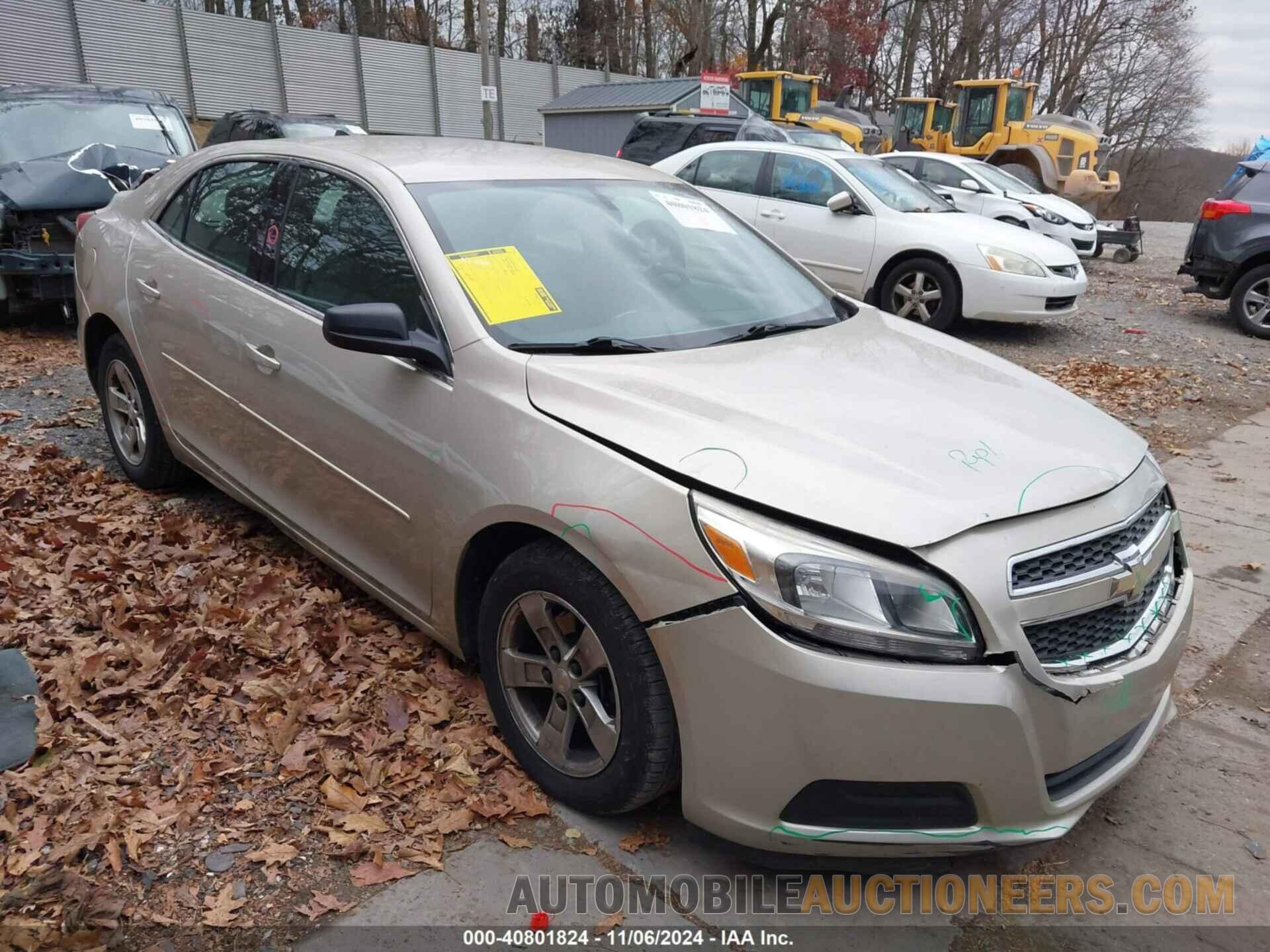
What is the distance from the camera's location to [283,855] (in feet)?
8.07

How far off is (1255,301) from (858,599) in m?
10.2

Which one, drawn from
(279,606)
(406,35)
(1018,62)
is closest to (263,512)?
(279,606)

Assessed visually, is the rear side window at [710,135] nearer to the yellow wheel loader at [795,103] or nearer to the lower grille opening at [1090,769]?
the yellow wheel loader at [795,103]

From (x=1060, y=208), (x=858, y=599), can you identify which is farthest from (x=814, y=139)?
(x=858, y=599)

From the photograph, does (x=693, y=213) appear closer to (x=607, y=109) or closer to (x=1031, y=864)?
(x=1031, y=864)

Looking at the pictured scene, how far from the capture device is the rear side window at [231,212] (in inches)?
145

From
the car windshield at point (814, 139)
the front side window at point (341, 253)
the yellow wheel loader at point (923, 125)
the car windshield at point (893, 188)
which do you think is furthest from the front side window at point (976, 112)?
the front side window at point (341, 253)

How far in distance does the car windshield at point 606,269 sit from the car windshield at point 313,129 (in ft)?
33.1

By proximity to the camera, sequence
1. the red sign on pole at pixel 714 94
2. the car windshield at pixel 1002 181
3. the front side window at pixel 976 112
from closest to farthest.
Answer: the car windshield at pixel 1002 181 < the red sign on pole at pixel 714 94 < the front side window at pixel 976 112

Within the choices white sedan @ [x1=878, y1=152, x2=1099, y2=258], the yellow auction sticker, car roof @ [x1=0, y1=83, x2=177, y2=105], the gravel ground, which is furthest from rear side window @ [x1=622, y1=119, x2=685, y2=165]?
the yellow auction sticker

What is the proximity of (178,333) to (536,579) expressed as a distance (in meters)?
2.28

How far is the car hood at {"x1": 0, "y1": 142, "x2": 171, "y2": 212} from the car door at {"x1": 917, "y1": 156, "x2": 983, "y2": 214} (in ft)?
32.4

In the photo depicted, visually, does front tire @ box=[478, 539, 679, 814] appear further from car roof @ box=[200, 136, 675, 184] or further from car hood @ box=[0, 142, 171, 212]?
car hood @ box=[0, 142, 171, 212]

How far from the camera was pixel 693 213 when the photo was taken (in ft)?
12.2
